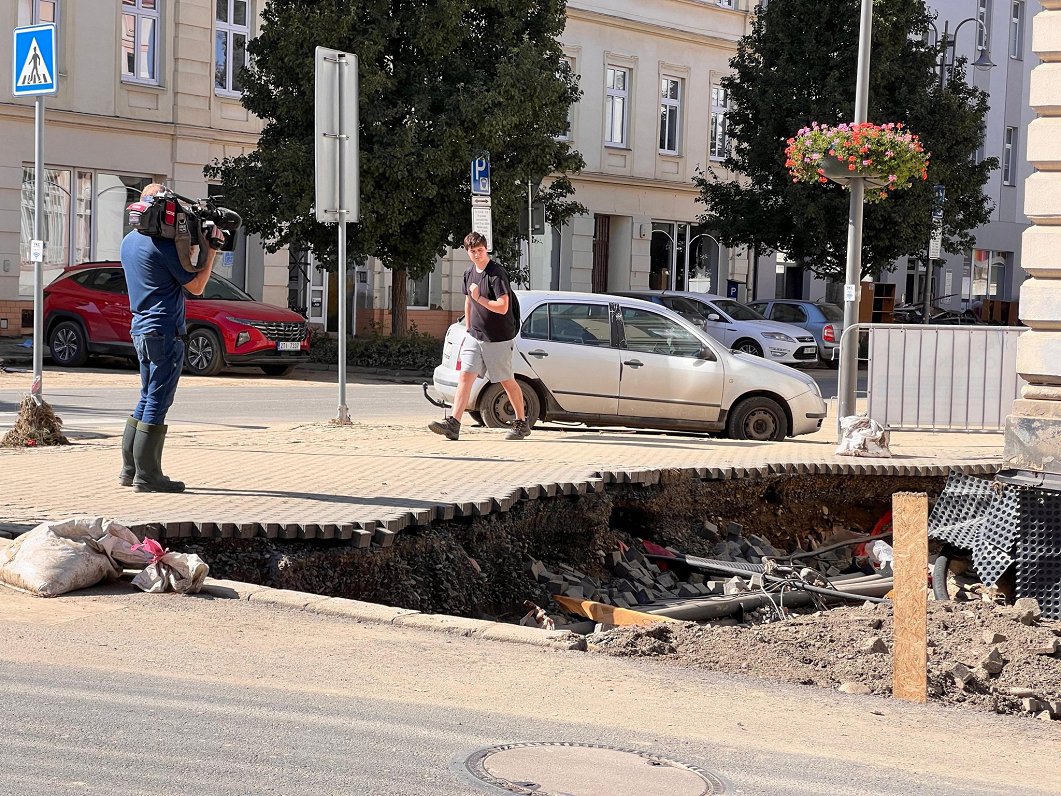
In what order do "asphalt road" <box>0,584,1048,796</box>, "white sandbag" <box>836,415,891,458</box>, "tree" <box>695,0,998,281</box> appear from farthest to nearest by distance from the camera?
"tree" <box>695,0,998,281</box>, "white sandbag" <box>836,415,891,458</box>, "asphalt road" <box>0,584,1048,796</box>

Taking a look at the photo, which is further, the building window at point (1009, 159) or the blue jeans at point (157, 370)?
the building window at point (1009, 159)

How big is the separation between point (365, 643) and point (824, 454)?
8.07m

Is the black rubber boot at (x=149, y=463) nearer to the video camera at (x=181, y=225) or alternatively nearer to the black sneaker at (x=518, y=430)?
the video camera at (x=181, y=225)

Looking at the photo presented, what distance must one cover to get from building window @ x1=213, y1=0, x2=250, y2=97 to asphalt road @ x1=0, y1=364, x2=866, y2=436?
31.2 feet

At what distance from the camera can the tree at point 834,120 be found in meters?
36.3

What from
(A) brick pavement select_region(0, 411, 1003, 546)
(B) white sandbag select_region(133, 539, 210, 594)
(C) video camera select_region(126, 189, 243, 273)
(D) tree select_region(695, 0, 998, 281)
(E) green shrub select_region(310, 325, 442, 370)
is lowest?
(B) white sandbag select_region(133, 539, 210, 594)

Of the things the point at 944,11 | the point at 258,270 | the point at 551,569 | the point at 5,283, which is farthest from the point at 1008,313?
the point at 551,569

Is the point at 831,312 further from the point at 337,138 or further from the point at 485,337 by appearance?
the point at 485,337

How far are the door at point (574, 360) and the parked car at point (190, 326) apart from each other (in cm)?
930

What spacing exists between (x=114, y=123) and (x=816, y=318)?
1489 centimetres

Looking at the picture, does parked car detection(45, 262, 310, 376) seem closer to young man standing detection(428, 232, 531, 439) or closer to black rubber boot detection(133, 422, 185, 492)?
young man standing detection(428, 232, 531, 439)

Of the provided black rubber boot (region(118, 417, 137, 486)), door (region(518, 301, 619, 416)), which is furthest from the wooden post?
door (region(518, 301, 619, 416))

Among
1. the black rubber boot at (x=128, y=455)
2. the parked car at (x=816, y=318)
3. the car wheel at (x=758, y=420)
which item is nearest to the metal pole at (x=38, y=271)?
the black rubber boot at (x=128, y=455)

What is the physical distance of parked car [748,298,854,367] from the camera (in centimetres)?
3372
